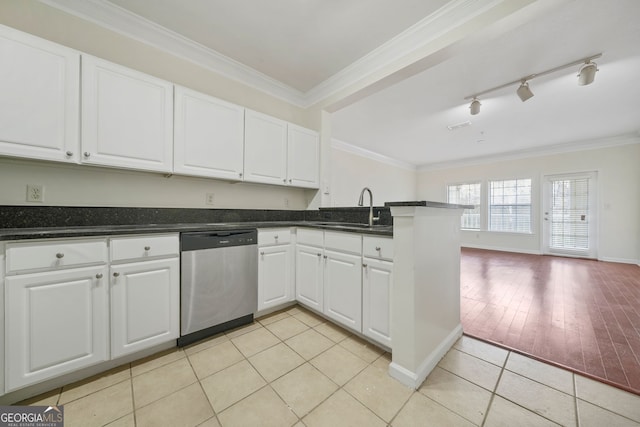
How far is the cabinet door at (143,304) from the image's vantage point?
1.42 meters

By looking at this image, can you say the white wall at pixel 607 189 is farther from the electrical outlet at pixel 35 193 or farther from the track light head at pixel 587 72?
the electrical outlet at pixel 35 193

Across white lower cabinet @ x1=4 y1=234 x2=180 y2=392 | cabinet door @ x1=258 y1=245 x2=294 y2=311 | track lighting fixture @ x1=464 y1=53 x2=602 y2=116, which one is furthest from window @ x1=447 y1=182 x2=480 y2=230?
white lower cabinet @ x1=4 y1=234 x2=180 y2=392

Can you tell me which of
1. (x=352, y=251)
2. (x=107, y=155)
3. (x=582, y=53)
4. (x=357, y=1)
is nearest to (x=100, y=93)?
(x=107, y=155)

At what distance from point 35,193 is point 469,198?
8264 millimetres

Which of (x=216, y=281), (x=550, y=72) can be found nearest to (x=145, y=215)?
(x=216, y=281)

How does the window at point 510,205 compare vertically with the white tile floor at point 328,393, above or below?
above

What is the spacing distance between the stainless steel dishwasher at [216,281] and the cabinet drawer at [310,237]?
447 millimetres

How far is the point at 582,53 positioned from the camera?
2230 mm

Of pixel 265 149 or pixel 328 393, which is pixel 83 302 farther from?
pixel 265 149

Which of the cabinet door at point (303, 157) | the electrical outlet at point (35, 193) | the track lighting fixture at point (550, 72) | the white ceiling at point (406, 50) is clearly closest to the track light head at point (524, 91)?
the track lighting fixture at point (550, 72)

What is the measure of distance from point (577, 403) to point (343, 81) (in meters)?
3.04

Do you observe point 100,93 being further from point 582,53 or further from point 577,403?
point 582,53

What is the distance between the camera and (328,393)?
1.30m

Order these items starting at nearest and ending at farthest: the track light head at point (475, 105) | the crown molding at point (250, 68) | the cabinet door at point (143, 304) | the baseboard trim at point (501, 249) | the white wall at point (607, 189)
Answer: the cabinet door at point (143, 304)
the crown molding at point (250, 68)
the track light head at point (475, 105)
the white wall at point (607, 189)
the baseboard trim at point (501, 249)
